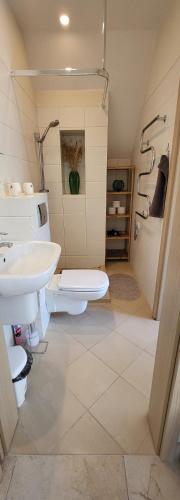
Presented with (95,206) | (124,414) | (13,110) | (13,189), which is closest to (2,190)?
(13,189)

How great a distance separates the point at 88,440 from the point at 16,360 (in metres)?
0.52

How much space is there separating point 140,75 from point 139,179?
918 mm

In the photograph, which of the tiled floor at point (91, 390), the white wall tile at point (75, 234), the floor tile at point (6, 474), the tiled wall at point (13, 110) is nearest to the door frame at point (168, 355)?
the tiled floor at point (91, 390)

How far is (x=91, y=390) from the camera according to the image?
1.23 meters

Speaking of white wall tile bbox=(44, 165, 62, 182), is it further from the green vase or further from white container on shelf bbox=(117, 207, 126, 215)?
white container on shelf bbox=(117, 207, 126, 215)

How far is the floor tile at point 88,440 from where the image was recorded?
0.97 metres

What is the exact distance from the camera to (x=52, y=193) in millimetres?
2404

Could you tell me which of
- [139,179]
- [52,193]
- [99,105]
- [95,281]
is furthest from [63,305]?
[99,105]

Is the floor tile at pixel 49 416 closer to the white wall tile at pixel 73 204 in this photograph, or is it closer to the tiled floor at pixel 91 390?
the tiled floor at pixel 91 390

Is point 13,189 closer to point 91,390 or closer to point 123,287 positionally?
point 91,390

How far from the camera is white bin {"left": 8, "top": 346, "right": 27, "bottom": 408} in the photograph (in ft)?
3.57

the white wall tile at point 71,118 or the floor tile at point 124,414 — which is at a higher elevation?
the white wall tile at point 71,118

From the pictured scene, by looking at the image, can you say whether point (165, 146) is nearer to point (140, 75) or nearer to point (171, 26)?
point (171, 26)

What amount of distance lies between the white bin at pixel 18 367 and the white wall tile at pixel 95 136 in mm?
2028
